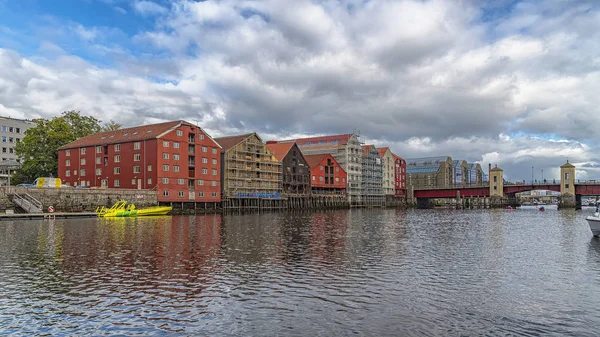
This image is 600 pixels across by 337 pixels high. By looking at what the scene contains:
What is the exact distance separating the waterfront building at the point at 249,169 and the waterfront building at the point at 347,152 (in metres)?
36.2

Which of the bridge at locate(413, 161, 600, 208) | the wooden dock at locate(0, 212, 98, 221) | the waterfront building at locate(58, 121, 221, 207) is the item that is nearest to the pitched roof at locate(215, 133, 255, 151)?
the waterfront building at locate(58, 121, 221, 207)

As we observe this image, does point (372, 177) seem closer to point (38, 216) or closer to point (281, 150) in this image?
point (281, 150)

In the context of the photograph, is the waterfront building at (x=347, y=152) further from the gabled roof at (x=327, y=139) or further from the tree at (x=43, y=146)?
the tree at (x=43, y=146)

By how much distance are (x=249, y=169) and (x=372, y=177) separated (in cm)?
6203

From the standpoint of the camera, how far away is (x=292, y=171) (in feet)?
439

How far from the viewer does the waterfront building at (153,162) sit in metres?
95.1

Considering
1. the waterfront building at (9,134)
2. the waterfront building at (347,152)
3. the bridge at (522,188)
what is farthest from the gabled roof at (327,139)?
the waterfront building at (9,134)

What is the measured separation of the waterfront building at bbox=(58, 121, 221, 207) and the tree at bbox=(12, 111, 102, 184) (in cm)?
639

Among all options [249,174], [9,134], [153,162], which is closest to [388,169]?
[249,174]

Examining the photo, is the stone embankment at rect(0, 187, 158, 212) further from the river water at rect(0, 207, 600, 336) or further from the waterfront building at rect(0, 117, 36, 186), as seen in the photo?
the waterfront building at rect(0, 117, 36, 186)

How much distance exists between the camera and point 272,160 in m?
127

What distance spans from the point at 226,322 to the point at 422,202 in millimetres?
185506

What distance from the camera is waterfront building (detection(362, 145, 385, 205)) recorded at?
542 feet

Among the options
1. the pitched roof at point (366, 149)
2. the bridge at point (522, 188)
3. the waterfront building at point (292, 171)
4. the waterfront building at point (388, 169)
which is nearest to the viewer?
the waterfront building at point (292, 171)
